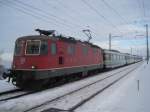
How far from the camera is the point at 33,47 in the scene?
45.8 ft

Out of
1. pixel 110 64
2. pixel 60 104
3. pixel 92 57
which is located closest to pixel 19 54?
pixel 60 104

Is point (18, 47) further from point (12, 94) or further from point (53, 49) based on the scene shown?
point (12, 94)

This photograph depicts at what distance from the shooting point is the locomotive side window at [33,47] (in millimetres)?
13789

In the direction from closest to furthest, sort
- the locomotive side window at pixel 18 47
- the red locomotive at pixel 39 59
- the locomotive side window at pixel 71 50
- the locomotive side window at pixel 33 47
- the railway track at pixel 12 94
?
the railway track at pixel 12 94 → the red locomotive at pixel 39 59 → the locomotive side window at pixel 33 47 → the locomotive side window at pixel 18 47 → the locomotive side window at pixel 71 50

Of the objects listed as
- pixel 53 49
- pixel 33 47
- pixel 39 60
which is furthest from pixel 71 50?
pixel 39 60

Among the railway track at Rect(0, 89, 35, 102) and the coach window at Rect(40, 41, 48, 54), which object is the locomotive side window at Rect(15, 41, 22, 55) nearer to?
the coach window at Rect(40, 41, 48, 54)

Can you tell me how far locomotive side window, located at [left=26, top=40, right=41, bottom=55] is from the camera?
1379 centimetres

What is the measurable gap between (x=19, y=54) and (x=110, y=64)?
21.3m

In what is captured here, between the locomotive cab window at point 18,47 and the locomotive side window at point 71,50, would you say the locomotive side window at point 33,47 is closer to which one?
the locomotive cab window at point 18,47

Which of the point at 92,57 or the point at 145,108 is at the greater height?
the point at 92,57

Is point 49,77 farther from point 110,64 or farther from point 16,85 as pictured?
point 110,64

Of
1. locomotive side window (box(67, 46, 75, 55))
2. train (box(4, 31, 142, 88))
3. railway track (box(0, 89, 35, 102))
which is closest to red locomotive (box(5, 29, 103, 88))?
train (box(4, 31, 142, 88))

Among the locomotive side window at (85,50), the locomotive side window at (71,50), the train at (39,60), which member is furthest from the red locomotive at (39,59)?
the locomotive side window at (85,50)

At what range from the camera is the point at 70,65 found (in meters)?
17.2
